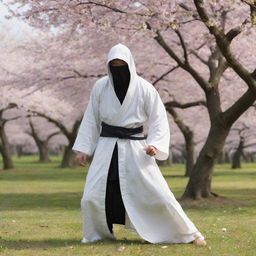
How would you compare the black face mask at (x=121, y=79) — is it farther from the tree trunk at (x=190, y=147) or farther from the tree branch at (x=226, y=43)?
the tree trunk at (x=190, y=147)

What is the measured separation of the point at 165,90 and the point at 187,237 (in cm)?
1776

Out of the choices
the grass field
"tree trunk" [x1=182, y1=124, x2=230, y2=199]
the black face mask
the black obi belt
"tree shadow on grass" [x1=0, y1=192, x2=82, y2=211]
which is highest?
the black face mask

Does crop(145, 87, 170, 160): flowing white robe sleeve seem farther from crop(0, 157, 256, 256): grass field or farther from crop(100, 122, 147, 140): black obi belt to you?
crop(0, 157, 256, 256): grass field

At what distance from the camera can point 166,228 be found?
6.58 metres

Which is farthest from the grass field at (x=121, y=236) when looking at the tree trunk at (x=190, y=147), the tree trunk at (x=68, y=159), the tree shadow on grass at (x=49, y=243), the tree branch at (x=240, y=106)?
the tree trunk at (x=68, y=159)

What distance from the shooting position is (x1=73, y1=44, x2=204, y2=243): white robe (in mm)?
6527

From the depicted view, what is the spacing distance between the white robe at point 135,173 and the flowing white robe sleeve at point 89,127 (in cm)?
1

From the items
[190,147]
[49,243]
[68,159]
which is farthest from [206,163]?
[68,159]

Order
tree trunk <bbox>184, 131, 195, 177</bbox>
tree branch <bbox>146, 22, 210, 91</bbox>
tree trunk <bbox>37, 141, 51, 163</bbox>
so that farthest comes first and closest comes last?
tree trunk <bbox>37, 141, 51, 163</bbox>, tree trunk <bbox>184, 131, 195, 177</bbox>, tree branch <bbox>146, 22, 210, 91</bbox>

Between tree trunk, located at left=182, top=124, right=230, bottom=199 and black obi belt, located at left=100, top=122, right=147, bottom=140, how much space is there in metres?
7.75

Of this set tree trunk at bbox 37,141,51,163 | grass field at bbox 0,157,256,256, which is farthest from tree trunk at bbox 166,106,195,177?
tree trunk at bbox 37,141,51,163

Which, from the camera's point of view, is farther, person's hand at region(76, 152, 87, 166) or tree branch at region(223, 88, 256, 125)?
tree branch at region(223, 88, 256, 125)

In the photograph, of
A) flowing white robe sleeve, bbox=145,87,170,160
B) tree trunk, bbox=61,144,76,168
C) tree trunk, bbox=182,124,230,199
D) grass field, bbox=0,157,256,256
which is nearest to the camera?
grass field, bbox=0,157,256,256

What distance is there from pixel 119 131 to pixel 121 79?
534 mm
